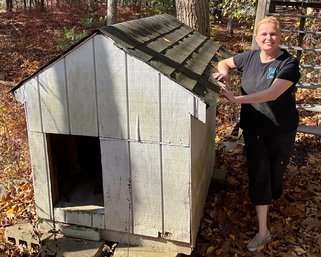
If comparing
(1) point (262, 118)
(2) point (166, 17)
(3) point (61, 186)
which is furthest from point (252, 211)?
(2) point (166, 17)

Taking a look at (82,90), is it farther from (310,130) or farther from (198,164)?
(310,130)

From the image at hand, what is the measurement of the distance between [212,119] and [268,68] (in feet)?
→ 4.58

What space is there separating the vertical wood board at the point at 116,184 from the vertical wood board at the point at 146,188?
61 millimetres

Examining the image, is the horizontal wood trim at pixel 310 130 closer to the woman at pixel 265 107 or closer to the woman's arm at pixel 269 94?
the woman at pixel 265 107

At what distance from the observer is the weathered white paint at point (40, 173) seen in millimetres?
3581

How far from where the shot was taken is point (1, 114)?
765cm

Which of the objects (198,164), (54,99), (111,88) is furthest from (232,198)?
(54,99)

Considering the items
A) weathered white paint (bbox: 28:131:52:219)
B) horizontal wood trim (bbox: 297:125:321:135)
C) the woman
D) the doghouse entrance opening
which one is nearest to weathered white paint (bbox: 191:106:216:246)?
the woman

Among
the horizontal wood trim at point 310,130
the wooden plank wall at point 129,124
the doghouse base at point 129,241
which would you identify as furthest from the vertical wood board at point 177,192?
the horizontal wood trim at point 310,130

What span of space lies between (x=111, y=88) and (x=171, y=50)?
33.3 inches

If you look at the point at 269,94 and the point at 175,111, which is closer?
the point at 175,111

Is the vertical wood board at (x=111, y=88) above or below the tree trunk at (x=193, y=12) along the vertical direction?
below

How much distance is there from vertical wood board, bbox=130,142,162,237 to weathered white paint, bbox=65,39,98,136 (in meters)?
0.44

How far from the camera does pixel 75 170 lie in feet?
15.5
